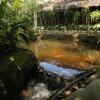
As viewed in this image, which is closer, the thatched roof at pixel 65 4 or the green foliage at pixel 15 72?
the green foliage at pixel 15 72

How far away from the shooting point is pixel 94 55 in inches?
584

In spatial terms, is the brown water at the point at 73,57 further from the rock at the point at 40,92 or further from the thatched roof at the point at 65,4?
the thatched roof at the point at 65,4

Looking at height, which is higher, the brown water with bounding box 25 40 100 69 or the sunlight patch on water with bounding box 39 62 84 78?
the sunlight patch on water with bounding box 39 62 84 78

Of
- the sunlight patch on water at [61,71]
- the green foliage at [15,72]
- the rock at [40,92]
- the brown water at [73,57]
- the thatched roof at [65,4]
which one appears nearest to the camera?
the green foliage at [15,72]

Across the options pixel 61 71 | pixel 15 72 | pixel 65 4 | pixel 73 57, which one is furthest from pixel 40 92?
pixel 65 4

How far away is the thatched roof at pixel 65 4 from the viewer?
83.8ft

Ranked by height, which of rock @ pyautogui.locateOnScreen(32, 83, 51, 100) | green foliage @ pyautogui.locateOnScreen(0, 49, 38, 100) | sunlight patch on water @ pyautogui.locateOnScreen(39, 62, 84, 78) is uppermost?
green foliage @ pyautogui.locateOnScreen(0, 49, 38, 100)

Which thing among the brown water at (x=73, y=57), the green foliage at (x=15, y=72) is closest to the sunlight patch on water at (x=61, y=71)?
the brown water at (x=73, y=57)

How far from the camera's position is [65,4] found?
27422 millimetres

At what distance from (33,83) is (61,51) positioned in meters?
7.48

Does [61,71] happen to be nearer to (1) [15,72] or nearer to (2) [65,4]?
(1) [15,72]

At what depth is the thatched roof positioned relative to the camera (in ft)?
83.8

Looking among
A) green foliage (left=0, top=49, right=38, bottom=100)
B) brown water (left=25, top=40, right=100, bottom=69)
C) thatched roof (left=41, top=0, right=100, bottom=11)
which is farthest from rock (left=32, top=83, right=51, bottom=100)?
thatched roof (left=41, top=0, right=100, bottom=11)

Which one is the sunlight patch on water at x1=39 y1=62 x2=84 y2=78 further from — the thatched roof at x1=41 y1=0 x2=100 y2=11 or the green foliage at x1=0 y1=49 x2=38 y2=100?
the thatched roof at x1=41 y1=0 x2=100 y2=11
